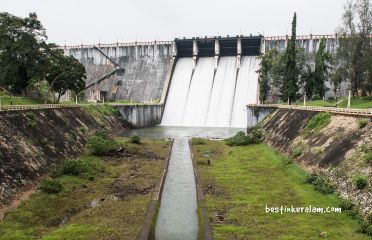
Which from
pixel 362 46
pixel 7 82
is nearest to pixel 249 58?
pixel 362 46

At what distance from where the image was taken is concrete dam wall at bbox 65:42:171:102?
10125 cm

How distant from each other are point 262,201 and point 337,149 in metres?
Result: 8.40

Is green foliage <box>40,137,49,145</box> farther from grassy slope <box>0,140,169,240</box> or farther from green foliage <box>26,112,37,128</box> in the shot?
grassy slope <box>0,140,169,240</box>

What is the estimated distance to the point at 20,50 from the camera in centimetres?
5791

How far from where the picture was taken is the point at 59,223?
2286 centimetres

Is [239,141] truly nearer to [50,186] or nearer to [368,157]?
[368,157]

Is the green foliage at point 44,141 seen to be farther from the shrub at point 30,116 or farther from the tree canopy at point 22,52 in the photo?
the tree canopy at point 22,52

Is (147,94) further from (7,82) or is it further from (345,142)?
(345,142)

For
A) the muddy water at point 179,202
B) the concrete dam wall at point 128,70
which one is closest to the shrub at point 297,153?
the muddy water at point 179,202

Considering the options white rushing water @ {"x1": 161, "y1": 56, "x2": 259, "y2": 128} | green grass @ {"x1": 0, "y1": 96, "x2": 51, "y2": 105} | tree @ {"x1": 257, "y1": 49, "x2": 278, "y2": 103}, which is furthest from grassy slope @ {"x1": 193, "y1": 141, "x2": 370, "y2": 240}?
white rushing water @ {"x1": 161, "y1": 56, "x2": 259, "y2": 128}

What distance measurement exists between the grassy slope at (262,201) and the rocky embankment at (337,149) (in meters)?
1.25

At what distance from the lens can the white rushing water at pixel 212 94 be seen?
8588 centimetres

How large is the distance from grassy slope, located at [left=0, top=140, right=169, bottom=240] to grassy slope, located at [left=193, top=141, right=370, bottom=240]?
4680 mm

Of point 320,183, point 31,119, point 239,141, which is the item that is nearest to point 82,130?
point 31,119
